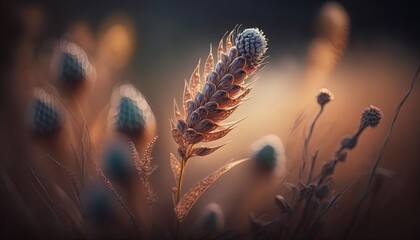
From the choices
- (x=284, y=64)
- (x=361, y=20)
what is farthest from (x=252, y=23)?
(x=361, y=20)

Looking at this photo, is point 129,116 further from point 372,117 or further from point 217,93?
point 372,117

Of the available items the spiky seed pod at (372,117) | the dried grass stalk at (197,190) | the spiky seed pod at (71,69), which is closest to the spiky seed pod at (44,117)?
the spiky seed pod at (71,69)

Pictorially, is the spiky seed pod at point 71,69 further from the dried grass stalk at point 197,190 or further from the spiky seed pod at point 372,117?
the spiky seed pod at point 372,117

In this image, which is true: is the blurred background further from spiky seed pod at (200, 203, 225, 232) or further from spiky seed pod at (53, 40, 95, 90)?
spiky seed pod at (53, 40, 95, 90)

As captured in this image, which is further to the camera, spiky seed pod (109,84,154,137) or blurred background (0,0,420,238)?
blurred background (0,0,420,238)

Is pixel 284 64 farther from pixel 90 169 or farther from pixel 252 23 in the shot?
pixel 90 169

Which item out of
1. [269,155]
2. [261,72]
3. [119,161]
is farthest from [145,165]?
[261,72]

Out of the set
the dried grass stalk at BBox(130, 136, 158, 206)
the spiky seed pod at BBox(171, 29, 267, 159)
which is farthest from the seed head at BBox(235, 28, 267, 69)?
the dried grass stalk at BBox(130, 136, 158, 206)
